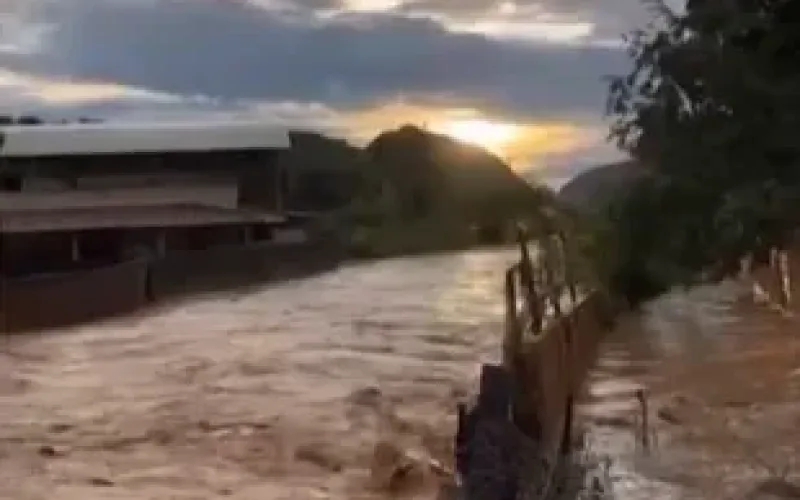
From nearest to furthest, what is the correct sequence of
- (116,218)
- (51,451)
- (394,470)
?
(394,470) → (51,451) → (116,218)

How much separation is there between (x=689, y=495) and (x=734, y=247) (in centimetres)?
485

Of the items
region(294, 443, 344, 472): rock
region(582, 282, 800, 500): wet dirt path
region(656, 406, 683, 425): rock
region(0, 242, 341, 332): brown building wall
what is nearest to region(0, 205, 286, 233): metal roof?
region(0, 242, 341, 332): brown building wall

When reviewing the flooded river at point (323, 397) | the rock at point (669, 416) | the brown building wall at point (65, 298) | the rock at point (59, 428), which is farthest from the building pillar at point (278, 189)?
the rock at point (669, 416)

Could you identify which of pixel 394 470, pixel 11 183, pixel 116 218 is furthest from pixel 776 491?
pixel 11 183

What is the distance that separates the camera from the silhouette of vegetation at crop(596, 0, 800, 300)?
26.7ft

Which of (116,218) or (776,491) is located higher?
(116,218)

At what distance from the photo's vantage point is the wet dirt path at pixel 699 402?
1353cm

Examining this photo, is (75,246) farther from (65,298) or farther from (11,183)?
(65,298)

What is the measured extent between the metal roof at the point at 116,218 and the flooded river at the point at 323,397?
8.05 metres

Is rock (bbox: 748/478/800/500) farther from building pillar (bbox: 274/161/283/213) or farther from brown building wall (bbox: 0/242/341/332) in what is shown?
building pillar (bbox: 274/161/283/213)

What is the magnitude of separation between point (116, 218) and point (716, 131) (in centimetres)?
3184

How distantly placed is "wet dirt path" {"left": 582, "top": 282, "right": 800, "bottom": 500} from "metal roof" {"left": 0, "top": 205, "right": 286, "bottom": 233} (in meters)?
16.1

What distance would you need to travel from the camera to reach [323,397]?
63.8 ft

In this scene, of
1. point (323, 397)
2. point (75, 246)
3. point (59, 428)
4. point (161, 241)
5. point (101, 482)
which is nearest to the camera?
point (101, 482)
